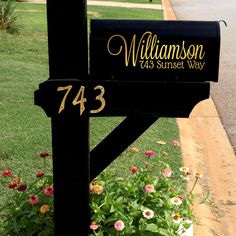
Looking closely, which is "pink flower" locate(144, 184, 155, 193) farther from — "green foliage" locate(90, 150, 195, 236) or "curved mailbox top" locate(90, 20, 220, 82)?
"curved mailbox top" locate(90, 20, 220, 82)

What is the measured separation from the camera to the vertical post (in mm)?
2529

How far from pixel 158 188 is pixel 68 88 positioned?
1033 millimetres

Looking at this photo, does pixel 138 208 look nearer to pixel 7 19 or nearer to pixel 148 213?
pixel 148 213

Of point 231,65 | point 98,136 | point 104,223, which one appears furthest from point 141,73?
point 231,65

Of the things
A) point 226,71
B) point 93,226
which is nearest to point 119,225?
point 93,226

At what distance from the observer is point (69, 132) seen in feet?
8.82

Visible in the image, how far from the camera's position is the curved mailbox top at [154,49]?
253 centimetres

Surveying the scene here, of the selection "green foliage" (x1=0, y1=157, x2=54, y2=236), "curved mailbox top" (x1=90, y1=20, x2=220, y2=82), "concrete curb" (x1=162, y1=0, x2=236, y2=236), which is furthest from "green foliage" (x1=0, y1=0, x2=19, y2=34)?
"curved mailbox top" (x1=90, y1=20, x2=220, y2=82)

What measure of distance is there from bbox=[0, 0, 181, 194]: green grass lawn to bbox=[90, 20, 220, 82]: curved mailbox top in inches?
71.9

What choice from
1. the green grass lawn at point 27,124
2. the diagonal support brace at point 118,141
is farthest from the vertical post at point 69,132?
the green grass lawn at point 27,124

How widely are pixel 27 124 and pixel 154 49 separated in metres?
3.72

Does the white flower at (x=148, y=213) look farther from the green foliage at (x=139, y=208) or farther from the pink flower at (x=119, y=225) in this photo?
the pink flower at (x=119, y=225)

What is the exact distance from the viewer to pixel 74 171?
276 centimetres

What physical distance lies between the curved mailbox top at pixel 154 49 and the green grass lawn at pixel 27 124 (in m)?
1.83
